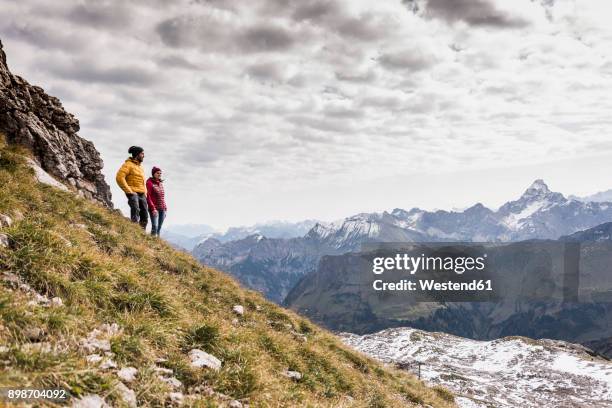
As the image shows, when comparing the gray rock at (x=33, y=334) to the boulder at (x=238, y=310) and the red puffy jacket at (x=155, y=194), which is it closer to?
the boulder at (x=238, y=310)

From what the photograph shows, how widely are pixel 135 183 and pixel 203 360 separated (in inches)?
631

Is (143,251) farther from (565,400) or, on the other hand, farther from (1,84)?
(565,400)

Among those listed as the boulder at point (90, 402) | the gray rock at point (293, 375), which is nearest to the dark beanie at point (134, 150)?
the gray rock at point (293, 375)

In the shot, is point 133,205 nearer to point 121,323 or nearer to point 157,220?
point 157,220

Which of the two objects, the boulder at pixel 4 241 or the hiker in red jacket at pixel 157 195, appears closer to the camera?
the boulder at pixel 4 241

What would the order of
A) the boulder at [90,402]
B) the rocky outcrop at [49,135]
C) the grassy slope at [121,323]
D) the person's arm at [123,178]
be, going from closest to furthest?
1. the boulder at [90,402]
2. the grassy slope at [121,323]
3. the person's arm at [123,178]
4. the rocky outcrop at [49,135]

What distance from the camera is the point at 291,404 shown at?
7.45 metres

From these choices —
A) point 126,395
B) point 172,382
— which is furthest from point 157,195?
point 126,395

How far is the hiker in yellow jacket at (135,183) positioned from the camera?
20.4 metres

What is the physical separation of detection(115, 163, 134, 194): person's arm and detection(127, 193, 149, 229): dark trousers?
517 millimetres

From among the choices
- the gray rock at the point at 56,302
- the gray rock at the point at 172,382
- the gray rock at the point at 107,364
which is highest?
the gray rock at the point at 56,302

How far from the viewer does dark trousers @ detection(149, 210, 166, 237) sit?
2219 cm

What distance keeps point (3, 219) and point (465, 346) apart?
160870mm

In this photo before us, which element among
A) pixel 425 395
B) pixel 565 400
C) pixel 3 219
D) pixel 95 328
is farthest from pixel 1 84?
pixel 565 400
